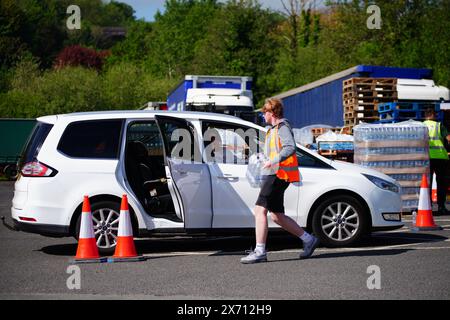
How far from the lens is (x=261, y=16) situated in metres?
57.8

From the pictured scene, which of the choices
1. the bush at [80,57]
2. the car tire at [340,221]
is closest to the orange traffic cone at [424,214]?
the car tire at [340,221]

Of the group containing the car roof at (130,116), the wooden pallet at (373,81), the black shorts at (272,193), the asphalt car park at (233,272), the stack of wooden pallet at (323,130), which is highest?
the wooden pallet at (373,81)

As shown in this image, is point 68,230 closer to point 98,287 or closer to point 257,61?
point 98,287

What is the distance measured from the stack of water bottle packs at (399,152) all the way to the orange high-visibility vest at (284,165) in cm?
505

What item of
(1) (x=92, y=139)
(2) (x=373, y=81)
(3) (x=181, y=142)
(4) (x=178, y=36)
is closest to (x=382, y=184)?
(3) (x=181, y=142)

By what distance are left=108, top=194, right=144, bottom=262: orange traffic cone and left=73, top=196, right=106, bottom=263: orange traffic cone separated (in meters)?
0.20

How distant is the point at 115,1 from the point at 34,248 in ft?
561

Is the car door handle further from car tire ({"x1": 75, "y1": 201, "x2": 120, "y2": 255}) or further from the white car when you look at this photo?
car tire ({"x1": 75, "y1": 201, "x2": 120, "y2": 255})

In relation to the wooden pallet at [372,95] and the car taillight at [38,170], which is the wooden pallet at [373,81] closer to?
the wooden pallet at [372,95]

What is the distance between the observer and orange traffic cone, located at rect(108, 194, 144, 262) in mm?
9195

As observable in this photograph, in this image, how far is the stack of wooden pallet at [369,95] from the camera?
21641mm

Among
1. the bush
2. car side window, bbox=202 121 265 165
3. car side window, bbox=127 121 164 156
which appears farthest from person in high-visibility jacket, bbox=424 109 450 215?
the bush

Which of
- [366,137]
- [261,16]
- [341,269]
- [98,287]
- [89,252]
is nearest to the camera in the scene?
[98,287]
